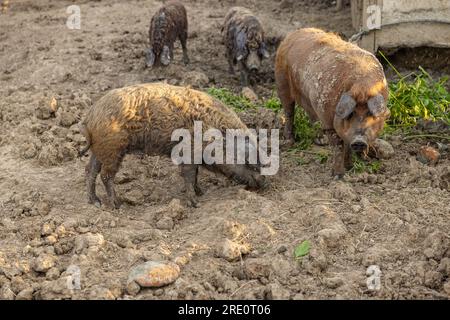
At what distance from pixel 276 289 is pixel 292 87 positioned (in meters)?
2.83

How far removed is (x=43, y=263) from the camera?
5.15m

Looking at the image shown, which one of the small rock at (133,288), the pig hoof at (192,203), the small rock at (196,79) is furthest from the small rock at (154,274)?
the small rock at (196,79)

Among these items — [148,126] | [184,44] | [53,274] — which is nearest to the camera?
[53,274]

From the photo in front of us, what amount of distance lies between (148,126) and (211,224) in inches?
43.3

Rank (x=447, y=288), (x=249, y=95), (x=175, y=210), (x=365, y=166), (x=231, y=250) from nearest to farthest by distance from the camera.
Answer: (x=447, y=288), (x=231, y=250), (x=175, y=210), (x=365, y=166), (x=249, y=95)

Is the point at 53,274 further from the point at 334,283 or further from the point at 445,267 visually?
the point at 445,267

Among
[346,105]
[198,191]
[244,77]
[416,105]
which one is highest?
[346,105]

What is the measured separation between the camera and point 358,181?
6461mm

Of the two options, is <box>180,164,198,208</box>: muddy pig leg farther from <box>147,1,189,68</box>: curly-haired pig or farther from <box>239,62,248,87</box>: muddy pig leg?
<box>147,1,189,68</box>: curly-haired pig

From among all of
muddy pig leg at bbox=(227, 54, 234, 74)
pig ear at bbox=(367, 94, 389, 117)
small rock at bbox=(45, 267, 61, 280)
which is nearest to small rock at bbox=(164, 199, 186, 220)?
small rock at bbox=(45, 267, 61, 280)

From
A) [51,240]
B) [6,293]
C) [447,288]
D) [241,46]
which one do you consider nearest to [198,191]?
[51,240]

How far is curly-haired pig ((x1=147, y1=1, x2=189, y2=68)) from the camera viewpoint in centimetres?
962

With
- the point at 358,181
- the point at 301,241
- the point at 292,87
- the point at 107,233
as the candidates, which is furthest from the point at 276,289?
the point at 292,87

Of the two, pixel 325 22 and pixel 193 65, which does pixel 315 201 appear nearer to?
pixel 193 65
